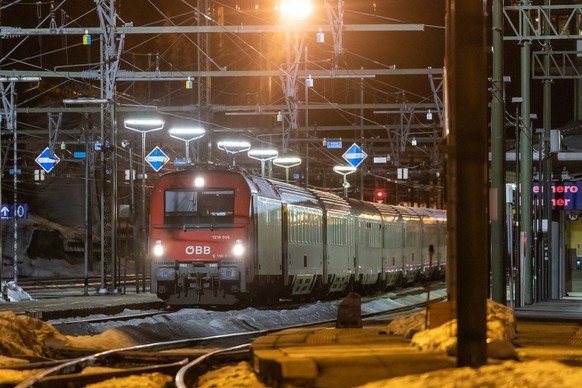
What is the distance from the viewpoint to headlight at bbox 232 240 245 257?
97.8ft

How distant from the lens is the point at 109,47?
36.0 meters

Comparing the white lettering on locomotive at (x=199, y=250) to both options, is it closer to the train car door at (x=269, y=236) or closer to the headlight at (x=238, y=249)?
the headlight at (x=238, y=249)

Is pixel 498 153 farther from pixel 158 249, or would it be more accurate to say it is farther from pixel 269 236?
pixel 158 249

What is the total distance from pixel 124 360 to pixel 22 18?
59.0m

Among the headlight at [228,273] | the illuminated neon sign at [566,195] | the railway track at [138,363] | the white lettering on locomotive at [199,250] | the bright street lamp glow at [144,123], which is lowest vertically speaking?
the railway track at [138,363]

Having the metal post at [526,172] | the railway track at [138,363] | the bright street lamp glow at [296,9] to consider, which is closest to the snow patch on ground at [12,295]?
the bright street lamp glow at [296,9]

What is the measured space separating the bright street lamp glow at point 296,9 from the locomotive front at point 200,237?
5.12 m

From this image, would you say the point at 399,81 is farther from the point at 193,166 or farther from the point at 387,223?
the point at 193,166

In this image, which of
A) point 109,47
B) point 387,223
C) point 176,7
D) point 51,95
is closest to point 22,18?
point 51,95

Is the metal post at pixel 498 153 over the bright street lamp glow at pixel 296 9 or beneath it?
beneath

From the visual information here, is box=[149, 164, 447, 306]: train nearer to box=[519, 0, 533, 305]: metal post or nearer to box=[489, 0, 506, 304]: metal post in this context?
box=[519, 0, 533, 305]: metal post

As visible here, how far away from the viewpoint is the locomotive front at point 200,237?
98.3 feet

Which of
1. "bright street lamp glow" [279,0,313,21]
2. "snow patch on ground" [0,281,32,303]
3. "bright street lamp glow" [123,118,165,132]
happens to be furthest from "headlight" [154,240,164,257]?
"bright street lamp glow" [279,0,313,21]

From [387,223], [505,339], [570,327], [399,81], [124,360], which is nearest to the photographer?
[505,339]
